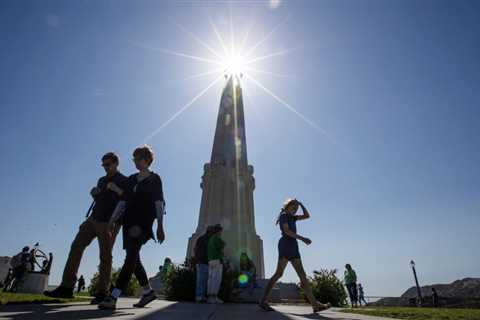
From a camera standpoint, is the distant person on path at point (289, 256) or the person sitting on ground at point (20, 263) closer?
the distant person on path at point (289, 256)

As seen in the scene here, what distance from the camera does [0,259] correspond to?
1172cm

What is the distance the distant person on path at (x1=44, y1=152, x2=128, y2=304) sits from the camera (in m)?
4.34

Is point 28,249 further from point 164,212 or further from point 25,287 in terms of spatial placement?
point 164,212

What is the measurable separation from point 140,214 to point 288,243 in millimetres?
2521

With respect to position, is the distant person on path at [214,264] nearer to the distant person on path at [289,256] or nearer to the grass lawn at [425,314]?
the distant person on path at [289,256]

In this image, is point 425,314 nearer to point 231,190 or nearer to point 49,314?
point 49,314

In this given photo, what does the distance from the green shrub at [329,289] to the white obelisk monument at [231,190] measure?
3.80 metres

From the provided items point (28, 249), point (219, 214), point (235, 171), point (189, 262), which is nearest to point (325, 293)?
point (189, 262)

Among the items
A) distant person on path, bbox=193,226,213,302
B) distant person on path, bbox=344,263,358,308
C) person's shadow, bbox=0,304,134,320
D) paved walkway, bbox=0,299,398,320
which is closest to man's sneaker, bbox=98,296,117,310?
paved walkway, bbox=0,299,398,320

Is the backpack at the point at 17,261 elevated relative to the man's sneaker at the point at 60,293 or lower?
elevated

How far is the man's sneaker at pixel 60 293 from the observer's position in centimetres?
437

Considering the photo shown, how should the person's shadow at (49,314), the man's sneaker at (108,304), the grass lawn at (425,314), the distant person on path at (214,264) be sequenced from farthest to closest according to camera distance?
the distant person on path at (214,264) → the grass lawn at (425,314) → the man's sneaker at (108,304) → the person's shadow at (49,314)

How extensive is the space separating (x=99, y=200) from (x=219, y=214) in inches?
417

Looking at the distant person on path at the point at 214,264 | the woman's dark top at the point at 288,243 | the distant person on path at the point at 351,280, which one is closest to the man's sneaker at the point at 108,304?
the woman's dark top at the point at 288,243
